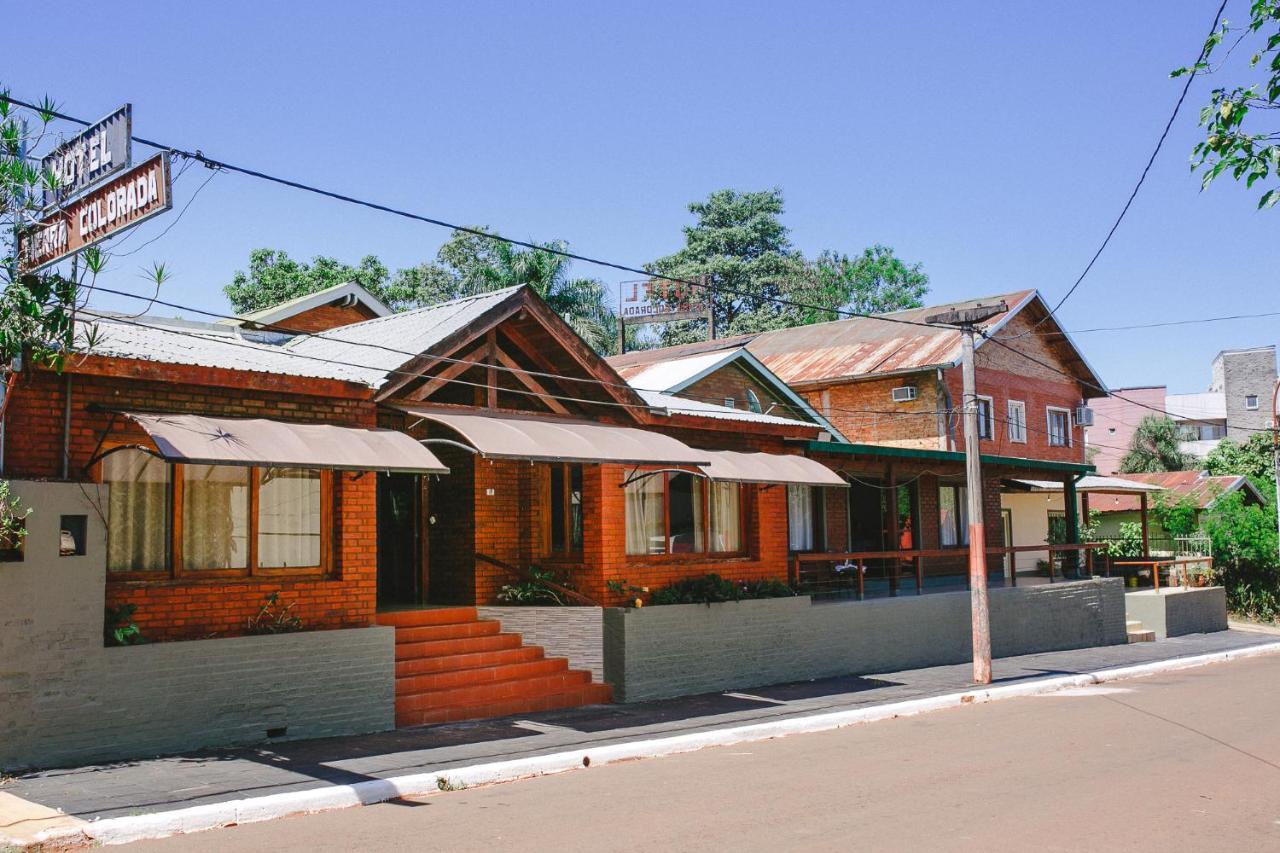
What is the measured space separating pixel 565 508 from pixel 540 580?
1036 millimetres

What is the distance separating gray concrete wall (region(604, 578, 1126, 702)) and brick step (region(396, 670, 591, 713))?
24.2 inches

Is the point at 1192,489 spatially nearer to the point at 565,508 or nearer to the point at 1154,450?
the point at 1154,450

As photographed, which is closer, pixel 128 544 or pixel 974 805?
pixel 974 805

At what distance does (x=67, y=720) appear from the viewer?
361 inches

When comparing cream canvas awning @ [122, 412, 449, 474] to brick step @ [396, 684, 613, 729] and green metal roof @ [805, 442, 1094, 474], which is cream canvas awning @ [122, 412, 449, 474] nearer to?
brick step @ [396, 684, 613, 729]

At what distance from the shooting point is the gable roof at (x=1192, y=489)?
104ft

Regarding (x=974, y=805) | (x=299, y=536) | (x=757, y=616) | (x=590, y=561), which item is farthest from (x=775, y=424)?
(x=974, y=805)

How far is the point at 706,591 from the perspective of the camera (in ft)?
48.4

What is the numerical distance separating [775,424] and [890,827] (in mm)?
9527

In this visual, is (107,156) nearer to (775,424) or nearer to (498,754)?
(498,754)

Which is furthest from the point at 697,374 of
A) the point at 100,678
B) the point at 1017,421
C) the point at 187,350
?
the point at 100,678

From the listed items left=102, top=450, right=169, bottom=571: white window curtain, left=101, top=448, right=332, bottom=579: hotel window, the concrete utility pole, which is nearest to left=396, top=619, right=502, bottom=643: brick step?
left=101, top=448, right=332, bottom=579: hotel window

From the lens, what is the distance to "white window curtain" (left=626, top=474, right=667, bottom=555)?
14867 mm

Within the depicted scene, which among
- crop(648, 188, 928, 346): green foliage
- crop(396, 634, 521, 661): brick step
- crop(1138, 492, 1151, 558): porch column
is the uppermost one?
crop(648, 188, 928, 346): green foliage
